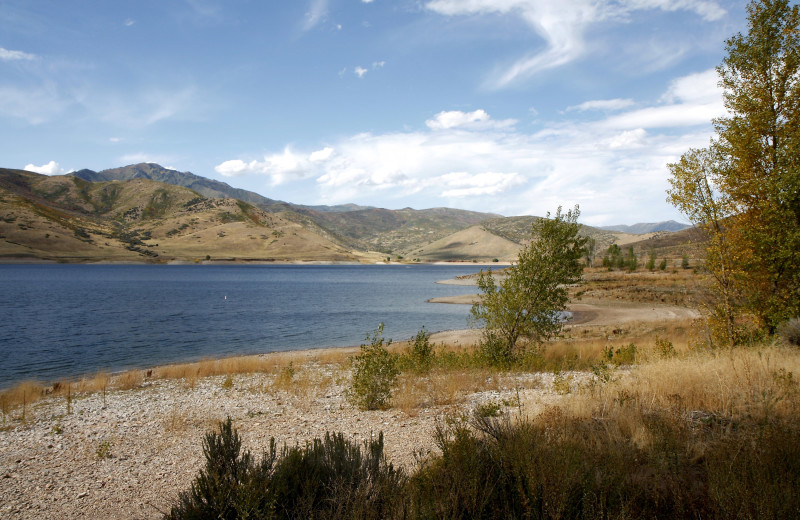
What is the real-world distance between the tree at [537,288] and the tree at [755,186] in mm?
3815

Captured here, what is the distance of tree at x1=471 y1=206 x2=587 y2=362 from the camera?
15.7m

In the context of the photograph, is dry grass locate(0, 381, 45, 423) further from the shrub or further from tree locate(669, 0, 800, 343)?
tree locate(669, 0, 800, 343)

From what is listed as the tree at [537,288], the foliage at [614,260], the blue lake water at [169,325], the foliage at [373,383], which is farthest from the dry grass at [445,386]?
the foliage at [614,260]

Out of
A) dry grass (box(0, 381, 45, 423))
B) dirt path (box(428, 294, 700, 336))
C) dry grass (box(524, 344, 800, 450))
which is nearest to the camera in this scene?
dry grass (box(524, 344, 800, 450))

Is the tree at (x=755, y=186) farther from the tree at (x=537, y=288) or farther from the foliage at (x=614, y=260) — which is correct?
the foliage at (x=614, y=260)

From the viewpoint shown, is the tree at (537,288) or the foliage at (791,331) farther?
the tree at (537,288)

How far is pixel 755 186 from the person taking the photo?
11.7m

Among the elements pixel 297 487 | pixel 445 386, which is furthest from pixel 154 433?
pixel 445 386

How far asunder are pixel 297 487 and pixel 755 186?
1357 centimetres

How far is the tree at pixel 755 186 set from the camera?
11.3 meters

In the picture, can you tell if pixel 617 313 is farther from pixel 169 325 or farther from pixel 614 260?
pixel 614 260

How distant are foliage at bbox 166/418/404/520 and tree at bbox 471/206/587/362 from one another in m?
11.7

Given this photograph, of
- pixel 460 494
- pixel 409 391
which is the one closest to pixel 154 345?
pixel 409 391

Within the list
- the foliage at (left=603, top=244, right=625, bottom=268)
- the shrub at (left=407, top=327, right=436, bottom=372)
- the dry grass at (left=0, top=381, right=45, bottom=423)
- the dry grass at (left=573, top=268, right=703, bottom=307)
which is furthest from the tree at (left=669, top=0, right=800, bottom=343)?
the foliage at (left=603, top=244, right=625, bottom=268)
